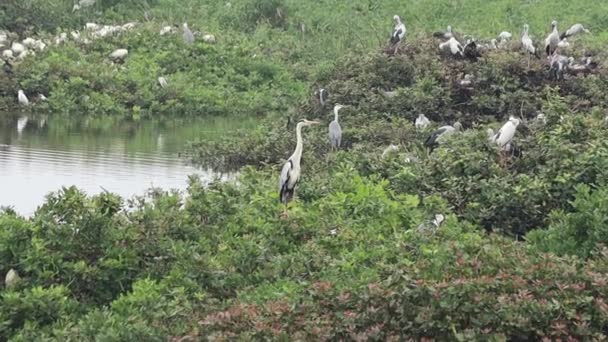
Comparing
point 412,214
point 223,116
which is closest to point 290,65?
point 223,116

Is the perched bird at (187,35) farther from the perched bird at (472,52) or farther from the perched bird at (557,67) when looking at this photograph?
the perched bird at (557,67)

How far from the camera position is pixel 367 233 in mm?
8633

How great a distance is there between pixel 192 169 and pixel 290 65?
448 inches

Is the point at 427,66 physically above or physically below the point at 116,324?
above

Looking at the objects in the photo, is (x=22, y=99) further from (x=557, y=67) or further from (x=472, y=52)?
(x=557, y=67)

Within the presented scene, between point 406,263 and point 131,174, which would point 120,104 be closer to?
point 131,174

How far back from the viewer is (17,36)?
2550 cm

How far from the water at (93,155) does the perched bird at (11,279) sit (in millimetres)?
3495

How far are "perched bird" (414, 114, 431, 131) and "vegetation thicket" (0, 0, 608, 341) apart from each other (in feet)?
0.39

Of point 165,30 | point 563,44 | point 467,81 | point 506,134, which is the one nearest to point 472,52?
point 467,81

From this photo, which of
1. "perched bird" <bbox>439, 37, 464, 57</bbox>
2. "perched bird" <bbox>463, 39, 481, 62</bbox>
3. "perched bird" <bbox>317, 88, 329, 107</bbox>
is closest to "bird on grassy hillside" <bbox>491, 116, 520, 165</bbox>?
"perched bird" <bbox>463, 39, 481, 62</bbox>

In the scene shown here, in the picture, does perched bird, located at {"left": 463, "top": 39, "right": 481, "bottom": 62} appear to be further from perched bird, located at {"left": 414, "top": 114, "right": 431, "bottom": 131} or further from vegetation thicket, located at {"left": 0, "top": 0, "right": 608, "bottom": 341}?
perched bird, located at {"left": 414, "top": 114, "right": 431, "bottom": 131}

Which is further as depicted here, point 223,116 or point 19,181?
point 223,116

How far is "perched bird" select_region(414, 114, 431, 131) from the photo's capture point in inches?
573
